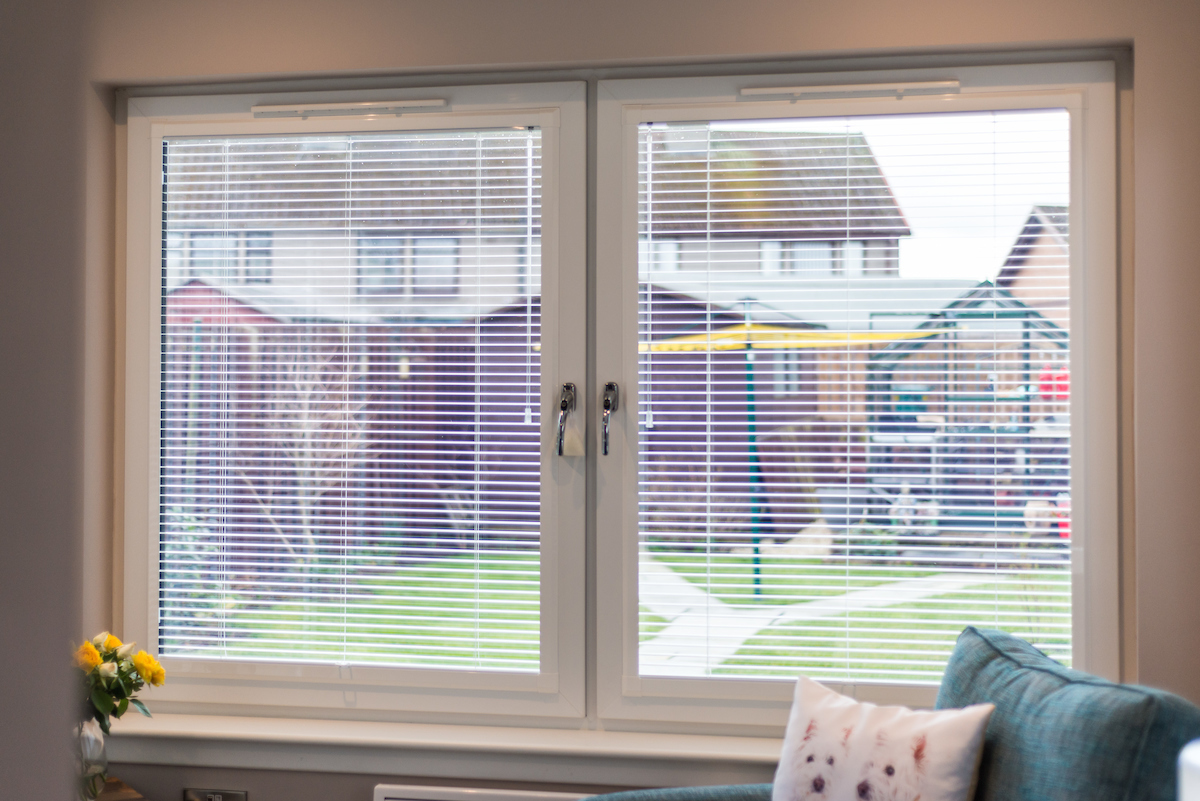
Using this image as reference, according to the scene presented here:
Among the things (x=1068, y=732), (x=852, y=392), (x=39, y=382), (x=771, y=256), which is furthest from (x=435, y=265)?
(x=39, y=382)

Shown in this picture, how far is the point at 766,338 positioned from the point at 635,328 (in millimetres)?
317

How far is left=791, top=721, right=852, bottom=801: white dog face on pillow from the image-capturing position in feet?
4.75

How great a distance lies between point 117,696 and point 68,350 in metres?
2.09

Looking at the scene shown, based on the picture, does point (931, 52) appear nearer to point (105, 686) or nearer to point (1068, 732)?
point (1068, 732)

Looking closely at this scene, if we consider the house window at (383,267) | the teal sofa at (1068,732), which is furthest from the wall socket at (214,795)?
the teal sofa at (1068,732)

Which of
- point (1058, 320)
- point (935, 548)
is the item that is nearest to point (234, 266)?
point (935, 548)

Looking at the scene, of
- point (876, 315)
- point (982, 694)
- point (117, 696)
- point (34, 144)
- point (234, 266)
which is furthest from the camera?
point (234, 266)

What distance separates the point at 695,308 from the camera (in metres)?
2.03

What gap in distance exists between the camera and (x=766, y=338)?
2.01m

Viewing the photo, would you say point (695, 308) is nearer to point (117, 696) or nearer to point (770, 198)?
point (770, 198)

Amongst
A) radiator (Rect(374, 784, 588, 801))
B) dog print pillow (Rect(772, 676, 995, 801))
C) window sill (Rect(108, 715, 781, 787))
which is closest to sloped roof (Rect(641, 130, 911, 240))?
dog print pillow (Rect(772, 676, 995, 801))

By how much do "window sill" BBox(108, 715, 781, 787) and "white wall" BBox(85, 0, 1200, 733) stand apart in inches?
22.6

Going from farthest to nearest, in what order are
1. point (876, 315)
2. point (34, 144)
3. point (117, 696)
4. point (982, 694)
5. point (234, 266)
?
1. point (234, 266)
2. point (876, 315)
3. point (117, 696)
4. point (982, 694)
5. point (34, 144)

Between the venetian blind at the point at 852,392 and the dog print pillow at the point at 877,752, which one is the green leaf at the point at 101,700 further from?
the dog print pillow at the point at 877,752
